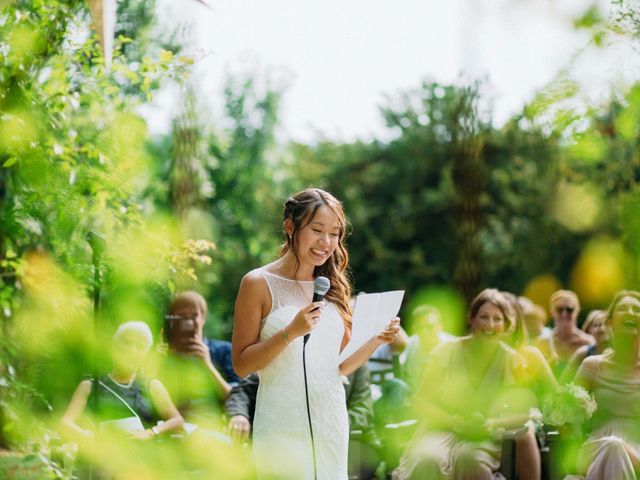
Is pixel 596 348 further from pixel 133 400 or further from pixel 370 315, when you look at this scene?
pixel 370 315

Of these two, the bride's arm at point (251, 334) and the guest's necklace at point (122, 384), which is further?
the guest's necklace at point (122, 384)

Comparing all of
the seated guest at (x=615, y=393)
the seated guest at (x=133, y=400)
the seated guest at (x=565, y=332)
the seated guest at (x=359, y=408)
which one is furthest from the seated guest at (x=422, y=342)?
the seated guest at (x=133, y=400)

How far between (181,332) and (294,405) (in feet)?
8.00

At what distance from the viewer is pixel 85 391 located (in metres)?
3.38

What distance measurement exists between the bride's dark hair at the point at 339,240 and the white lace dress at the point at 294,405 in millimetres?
103

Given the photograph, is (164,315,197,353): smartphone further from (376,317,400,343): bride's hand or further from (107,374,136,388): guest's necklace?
(376,317,400,343): bride's hand

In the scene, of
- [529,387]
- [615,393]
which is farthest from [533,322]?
[615,393]

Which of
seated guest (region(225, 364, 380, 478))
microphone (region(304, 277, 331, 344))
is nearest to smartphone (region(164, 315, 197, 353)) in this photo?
seated guest (region(225, 364, 380, 478))

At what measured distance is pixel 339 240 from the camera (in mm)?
2672

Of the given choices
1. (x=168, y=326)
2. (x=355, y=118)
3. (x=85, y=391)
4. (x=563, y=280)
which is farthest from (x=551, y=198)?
(x=85, y=391)

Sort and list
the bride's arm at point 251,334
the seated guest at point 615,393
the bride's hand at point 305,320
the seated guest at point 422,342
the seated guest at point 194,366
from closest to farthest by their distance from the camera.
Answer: the bride's hand at point 305,320, the bride's arm at point 251,334, the seated guest at point 615,393, the seated guest at point 194,366, the seated guest at point 422,342

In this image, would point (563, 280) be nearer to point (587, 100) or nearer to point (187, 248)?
Answer: point (187, 248)

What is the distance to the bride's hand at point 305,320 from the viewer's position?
7.29 feet

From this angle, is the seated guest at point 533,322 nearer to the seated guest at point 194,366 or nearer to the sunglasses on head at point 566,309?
the sunglasses on head at point 566,309
